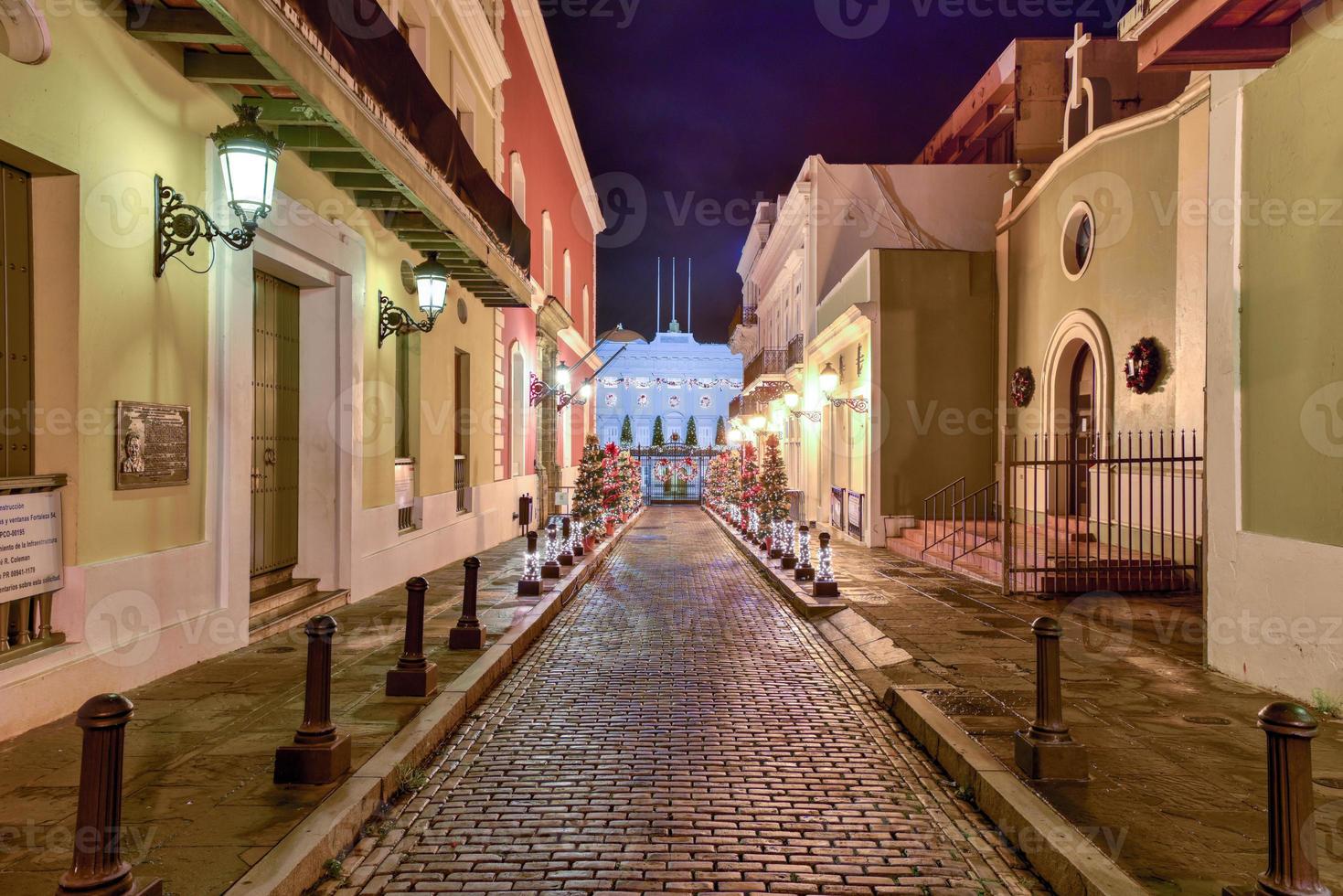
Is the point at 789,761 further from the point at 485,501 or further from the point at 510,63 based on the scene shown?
the point at 510,63

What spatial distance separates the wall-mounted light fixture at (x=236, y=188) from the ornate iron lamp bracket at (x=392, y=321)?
4.27 metres

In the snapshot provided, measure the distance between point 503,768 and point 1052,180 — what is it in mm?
14684

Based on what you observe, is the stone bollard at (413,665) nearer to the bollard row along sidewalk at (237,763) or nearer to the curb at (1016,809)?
the bollard row along sidewalk at (237,763)

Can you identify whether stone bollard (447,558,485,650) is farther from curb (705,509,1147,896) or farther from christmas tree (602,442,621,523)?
christmas tree (602,442,621,523)

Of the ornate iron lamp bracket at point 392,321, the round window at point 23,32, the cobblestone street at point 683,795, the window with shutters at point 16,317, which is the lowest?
the cobblestone street at point 683,795

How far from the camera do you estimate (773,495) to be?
1666 centimetres

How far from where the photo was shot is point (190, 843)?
11.9ft

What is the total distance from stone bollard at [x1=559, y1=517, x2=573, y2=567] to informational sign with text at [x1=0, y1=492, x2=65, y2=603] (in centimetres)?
873

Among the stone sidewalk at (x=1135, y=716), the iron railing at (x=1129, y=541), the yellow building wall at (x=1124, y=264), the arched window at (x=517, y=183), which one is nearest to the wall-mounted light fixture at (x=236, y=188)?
the stone sidewalk at (x=1135, y=716)

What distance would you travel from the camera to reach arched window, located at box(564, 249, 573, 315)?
28422mm

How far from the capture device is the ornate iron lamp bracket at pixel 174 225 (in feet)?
20.8

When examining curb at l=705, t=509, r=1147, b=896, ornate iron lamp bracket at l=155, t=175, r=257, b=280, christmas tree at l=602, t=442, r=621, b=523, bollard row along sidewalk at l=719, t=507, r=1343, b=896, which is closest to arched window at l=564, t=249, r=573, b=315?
christmas tree at l=602, t=442, r=621, b=523

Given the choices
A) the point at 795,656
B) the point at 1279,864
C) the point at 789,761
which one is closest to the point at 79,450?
the point at 789,761

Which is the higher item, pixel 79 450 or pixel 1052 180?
pixel 1052 180
